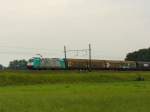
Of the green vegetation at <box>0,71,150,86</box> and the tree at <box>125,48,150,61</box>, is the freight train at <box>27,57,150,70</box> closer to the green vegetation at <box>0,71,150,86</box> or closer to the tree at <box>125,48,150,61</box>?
the green vegetation at <box>0,71,150,86</box>

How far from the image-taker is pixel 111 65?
10938cm

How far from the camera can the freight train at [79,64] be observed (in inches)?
3730

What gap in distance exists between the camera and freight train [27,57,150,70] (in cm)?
9475

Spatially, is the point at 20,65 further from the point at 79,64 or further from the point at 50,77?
the point at 50,77

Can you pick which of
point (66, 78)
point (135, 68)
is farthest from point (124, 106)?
point (135, 68)

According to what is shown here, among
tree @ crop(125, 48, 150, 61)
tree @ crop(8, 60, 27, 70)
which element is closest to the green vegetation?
tree @ crop(8, 60, 27, 70)

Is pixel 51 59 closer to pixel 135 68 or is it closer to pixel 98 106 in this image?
pixel 135 68

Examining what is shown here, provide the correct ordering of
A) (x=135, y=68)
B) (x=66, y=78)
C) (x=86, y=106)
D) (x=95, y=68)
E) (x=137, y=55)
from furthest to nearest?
(x=137, y=55) < (x=135, y=68) < (x=95, y=68) < (x=66, y=78) < (x=86, y=106)

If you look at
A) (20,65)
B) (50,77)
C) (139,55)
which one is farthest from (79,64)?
(139,55)

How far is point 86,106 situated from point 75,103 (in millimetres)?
1370

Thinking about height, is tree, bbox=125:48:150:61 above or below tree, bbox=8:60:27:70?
above

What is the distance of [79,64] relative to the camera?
10288 cm

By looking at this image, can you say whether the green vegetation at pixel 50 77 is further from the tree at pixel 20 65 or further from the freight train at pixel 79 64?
the tree at pixel 20 65

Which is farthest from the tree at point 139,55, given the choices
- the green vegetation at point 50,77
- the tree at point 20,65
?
the green vegetation at point 50,77
